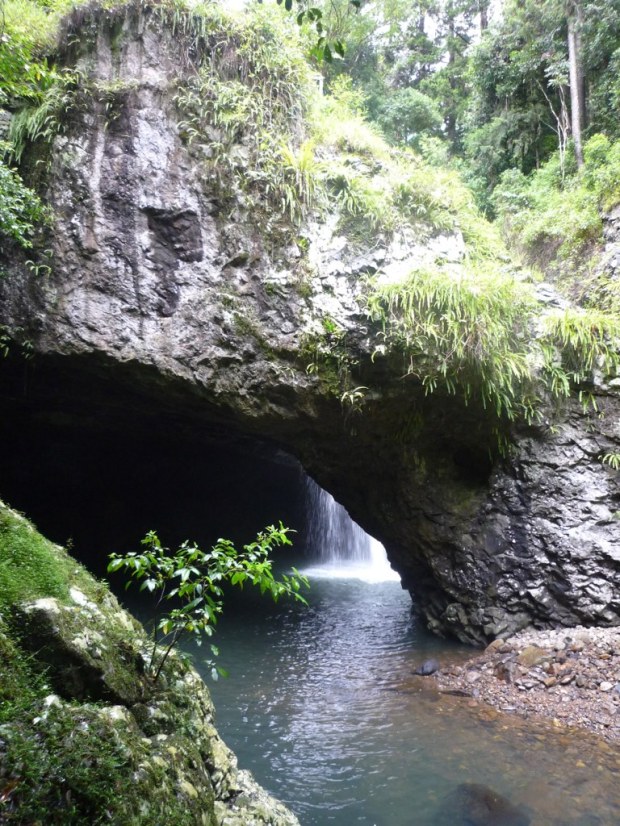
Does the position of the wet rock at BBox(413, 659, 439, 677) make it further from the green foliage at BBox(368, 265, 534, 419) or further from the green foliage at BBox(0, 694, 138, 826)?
the green foliage at BBox(0, 694, 138, 826)

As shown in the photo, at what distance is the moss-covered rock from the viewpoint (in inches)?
65.2

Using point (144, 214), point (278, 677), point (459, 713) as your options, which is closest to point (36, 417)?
point (144, 214)

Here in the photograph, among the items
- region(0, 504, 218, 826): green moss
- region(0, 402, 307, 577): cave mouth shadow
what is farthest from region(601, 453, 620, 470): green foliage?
region(0, 402, 307, 577): cave mouth shadow

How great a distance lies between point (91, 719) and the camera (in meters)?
1.92

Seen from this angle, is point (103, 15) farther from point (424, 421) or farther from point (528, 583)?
point (528, 583)

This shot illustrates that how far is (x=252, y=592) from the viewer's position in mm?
10367

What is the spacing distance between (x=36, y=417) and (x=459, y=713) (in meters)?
7.33

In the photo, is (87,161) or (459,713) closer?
(459,713)

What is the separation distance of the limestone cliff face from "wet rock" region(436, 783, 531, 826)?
2.87 metres

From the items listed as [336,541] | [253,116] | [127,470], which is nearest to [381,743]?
[253,116]

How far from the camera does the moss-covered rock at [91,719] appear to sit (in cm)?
166

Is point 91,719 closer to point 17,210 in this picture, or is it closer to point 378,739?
point 378,739

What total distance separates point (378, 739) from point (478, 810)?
1.12 m

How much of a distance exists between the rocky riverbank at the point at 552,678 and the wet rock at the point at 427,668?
73 mm
